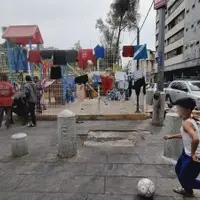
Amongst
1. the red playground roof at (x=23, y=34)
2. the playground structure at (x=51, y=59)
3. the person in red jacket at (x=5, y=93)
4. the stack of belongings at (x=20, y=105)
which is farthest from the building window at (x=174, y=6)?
the person in red jacket at (x=5, y=93)

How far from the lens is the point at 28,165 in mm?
4215

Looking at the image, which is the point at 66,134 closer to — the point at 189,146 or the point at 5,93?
the point at 189,146

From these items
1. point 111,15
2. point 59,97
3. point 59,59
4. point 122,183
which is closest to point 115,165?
point 122,183

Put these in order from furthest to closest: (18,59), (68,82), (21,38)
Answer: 1. (68,82)
2. (18,59)
3. (21,38)

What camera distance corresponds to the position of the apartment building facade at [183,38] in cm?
2911

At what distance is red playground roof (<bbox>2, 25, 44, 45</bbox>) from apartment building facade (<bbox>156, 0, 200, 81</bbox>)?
2314 centimetres

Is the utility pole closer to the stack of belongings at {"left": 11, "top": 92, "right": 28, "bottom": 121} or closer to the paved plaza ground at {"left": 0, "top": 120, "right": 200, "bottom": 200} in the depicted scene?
the paved plaza ground at {"left": 0, "top": 120, "right": 200, "bottom": 200}

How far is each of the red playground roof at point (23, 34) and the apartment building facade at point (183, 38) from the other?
23.1 m

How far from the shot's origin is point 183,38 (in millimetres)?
35406

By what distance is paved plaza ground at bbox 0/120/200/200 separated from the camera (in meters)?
3.17

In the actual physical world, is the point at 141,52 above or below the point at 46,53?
below

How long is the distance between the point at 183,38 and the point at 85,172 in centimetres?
3622

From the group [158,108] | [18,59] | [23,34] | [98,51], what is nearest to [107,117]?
[158,108]

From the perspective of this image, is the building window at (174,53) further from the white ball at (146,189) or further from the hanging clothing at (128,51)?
the white ball at (146,189)
